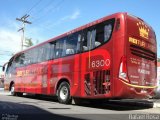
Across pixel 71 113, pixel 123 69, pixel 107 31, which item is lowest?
pixel 71 113

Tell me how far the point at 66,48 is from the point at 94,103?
3.06m

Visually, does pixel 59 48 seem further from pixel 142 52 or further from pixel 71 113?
pixel 71 113

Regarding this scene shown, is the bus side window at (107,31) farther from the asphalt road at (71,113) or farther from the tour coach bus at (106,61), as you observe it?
the asphalt road at (71,113)

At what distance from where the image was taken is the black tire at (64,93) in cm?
1439

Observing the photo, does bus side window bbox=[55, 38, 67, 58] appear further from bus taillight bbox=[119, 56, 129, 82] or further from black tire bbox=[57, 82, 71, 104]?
bus taillight bbox=[119, 56, 129, 82]

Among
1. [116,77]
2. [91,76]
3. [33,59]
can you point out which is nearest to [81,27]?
[91,76]

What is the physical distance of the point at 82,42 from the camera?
45.1 ft

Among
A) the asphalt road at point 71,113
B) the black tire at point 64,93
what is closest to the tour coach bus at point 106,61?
the black tire at point 64,93

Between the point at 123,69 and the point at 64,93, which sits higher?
the point at 123,69

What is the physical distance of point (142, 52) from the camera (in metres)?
12.5

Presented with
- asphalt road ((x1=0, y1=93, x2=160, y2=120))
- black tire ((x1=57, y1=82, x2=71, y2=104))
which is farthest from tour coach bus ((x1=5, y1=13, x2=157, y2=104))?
asphalt road ((x1=0, y1=93, x2=160, y2=120))

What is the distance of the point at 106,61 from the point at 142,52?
1.59 meters

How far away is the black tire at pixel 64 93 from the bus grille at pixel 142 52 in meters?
3.86

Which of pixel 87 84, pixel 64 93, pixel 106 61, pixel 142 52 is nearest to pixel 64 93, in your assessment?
pixel 64 93
